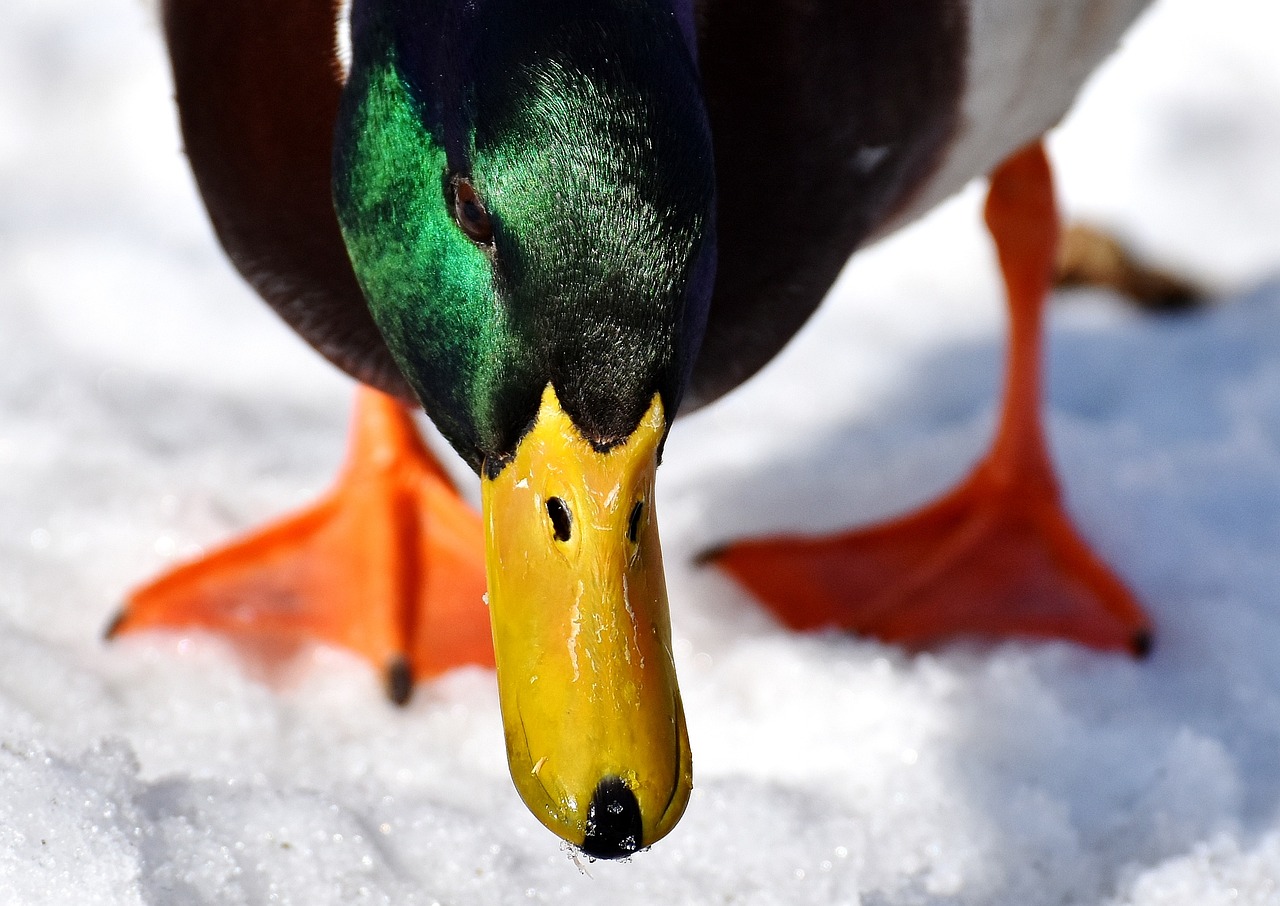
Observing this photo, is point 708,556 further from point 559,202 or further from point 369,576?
point 559,202

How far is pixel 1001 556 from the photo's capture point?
2574 mm

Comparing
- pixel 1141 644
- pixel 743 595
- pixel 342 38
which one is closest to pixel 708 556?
pixel 743 595

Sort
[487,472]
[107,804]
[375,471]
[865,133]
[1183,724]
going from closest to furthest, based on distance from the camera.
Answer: [487,472], [107,804], [865,133], [1183,724], [375,471]

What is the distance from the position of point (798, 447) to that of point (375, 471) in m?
0.76

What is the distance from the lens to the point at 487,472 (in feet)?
4.96

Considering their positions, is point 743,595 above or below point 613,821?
below

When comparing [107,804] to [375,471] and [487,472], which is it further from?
[375,471]

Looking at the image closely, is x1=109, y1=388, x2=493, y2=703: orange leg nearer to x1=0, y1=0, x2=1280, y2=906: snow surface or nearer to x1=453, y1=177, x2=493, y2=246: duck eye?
x1=0, y1=0, x2=1280, y2=906: snow surface

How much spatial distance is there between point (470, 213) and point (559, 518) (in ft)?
0.89

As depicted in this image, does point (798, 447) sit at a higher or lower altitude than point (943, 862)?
lower

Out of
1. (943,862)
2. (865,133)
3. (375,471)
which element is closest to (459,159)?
(865,133)

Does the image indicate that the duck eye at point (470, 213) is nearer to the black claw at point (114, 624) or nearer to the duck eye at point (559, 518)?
the duck eye at point (559, 518)

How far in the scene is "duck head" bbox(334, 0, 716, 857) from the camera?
1372 millimetres

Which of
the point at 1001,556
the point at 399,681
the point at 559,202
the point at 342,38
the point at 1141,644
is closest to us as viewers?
the point at 559,202
